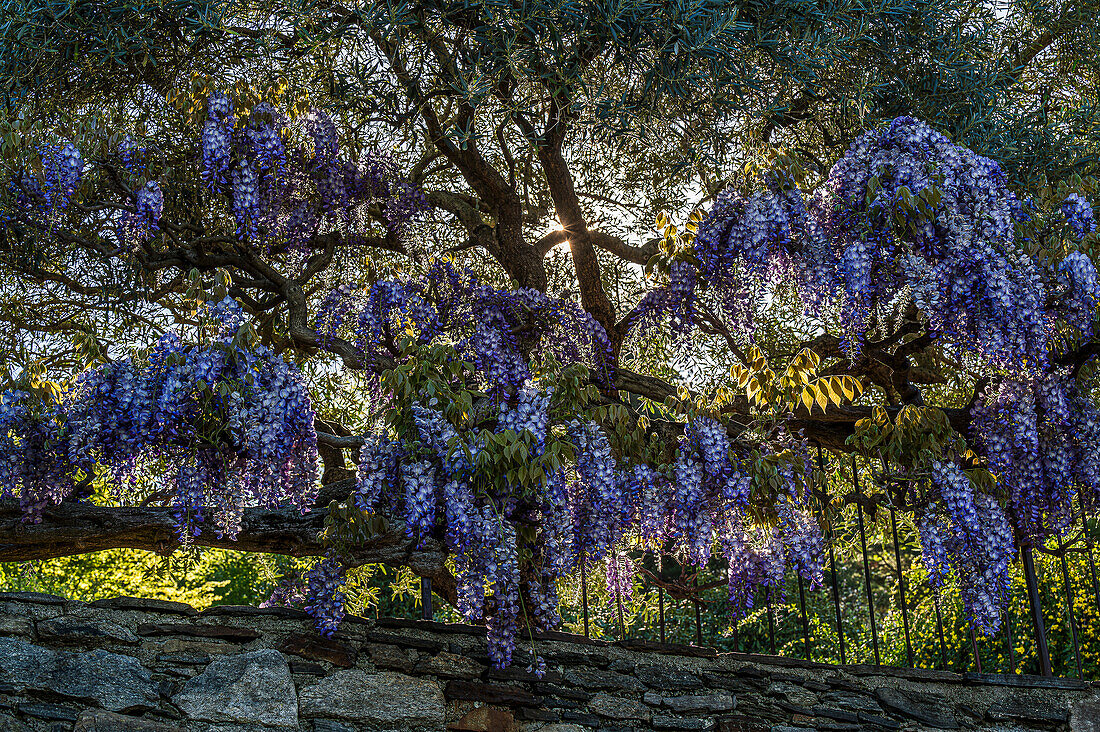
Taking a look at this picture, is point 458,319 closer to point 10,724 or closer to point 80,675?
point 80,675

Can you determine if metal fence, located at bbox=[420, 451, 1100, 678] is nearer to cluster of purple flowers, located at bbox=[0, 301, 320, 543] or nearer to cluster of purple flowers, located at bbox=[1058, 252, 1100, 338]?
cluster of purple flowers, located at bbox=[1058, 252, 1100, 338]

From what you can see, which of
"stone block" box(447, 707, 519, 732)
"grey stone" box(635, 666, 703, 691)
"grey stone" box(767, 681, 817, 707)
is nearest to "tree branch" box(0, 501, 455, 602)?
"stone block" box(447, 707, 519, 732)

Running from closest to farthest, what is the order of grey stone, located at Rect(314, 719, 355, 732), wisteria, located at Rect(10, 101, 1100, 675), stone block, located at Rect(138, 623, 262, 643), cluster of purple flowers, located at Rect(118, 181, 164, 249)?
wisteria, located at Rect(10, 101, 1100, 675), grey stone, located at Rect(314, 719, 355, 732), stone block, located at Rect(138, 623, 262, 643), cluster of purple flowers, located at Rect(118, 181, 164, 249)

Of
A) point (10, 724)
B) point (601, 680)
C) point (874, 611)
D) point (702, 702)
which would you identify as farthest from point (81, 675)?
point (874, 611)

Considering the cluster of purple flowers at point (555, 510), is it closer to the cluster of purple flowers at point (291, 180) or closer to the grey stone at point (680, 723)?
the grey stone at point (680, 723)

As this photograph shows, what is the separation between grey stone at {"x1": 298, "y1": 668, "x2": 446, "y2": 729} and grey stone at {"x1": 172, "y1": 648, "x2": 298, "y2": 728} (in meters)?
0.09

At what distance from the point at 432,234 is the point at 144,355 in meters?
3.04

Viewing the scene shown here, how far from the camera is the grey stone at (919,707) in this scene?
4812 mm

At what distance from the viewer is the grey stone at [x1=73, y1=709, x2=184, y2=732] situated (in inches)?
144

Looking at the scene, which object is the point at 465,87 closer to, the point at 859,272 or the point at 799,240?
the point at 799,240

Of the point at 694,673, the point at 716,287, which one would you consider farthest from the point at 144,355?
the point at 694,673

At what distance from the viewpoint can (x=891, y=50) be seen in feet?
18.3

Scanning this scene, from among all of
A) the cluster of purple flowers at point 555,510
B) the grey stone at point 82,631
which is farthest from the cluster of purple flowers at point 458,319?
the grey stone at point 82,631

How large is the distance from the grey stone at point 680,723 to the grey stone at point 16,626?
3004 mm
